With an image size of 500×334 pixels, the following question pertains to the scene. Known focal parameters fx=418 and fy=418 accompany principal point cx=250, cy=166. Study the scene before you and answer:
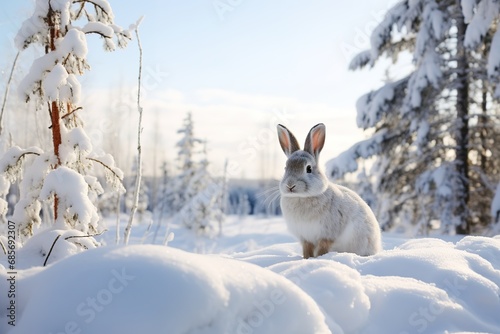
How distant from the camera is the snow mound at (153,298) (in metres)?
1.41

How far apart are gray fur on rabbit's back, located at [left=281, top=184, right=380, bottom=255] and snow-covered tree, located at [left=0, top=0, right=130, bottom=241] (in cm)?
175

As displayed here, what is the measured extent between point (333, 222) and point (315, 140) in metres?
0.83

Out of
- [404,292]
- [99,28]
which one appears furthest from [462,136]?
[99,28]

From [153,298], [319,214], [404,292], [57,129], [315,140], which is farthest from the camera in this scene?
[315,140]

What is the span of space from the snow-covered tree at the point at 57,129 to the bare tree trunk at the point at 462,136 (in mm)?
8856

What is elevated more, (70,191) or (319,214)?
(70,191)

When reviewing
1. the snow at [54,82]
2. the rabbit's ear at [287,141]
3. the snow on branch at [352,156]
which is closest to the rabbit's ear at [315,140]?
the rabbit's ear at [287,141]

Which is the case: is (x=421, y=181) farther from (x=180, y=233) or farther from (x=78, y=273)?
(x=180, y=233)

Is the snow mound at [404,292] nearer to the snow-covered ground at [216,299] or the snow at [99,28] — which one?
the snow-covered ground at [216,299]

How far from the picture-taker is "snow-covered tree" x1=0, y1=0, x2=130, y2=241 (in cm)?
308

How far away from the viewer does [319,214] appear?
12.2 feet

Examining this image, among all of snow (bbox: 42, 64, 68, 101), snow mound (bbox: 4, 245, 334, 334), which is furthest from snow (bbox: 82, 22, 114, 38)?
snow mound (bbox: 4, 245, 334, 334)

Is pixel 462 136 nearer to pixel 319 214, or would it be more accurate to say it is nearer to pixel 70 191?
pixel 319 214

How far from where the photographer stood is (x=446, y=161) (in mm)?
10117
